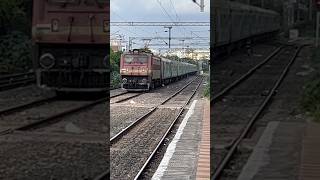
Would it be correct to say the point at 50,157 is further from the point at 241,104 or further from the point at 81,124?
the point at 241,104

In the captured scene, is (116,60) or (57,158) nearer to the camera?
(116,60)

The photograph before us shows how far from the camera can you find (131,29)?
3523mm

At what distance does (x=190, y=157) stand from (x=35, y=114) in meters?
5.18

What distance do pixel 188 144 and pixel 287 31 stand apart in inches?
1124

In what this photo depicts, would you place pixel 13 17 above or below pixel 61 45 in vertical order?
above

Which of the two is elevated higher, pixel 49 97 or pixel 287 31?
pixel 287 31

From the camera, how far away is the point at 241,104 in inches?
527

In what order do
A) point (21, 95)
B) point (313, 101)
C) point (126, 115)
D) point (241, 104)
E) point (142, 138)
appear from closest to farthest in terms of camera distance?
point (142, 138) → point (126, 115) → point (313, 101) → point (21, 95) → point (241, 104)

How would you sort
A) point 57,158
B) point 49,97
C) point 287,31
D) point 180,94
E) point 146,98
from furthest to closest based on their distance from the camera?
point 287,31 → point 146,98 → point 49,97 → point 180,94 → point 57,158

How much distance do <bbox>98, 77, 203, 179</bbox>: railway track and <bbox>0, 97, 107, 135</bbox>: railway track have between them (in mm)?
898

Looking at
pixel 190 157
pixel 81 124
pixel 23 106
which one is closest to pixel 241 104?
pixel 23 106

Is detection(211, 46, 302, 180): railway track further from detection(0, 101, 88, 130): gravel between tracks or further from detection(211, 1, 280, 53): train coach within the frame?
detection(0, 101, 88, 130): gravel between tracks

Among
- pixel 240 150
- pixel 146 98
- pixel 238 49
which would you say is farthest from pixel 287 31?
pixel 240 150

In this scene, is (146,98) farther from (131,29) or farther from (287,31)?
(287,31)
